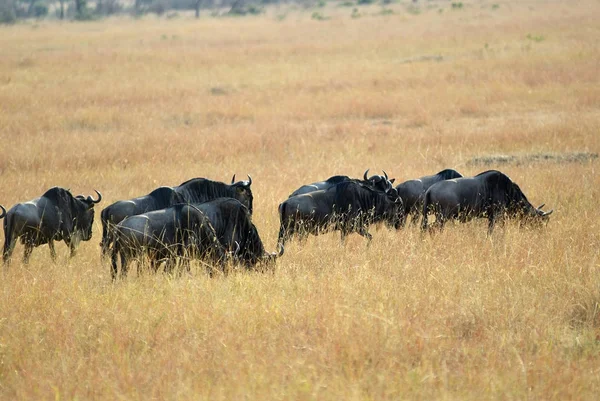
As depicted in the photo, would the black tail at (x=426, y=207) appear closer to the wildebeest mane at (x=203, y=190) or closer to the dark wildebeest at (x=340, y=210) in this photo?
the dark wildebeest at (x=340, y=210)

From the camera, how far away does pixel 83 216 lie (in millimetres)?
8086

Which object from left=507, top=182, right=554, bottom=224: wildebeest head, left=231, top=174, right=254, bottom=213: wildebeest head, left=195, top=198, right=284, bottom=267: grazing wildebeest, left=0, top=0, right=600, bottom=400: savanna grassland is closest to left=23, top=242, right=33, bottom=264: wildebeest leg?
left=0, top=0, right=600, bottom=400: savanna grassland

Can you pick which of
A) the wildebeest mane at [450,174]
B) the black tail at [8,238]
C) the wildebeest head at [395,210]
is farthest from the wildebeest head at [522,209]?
the black tail at [8,238]

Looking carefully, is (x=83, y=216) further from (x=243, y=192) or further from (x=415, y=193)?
(x=415, y=193)

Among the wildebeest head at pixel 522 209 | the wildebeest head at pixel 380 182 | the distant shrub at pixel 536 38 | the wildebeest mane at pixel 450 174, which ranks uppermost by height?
the distant shrub at pixel 536 38

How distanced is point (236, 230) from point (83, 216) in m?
1.92

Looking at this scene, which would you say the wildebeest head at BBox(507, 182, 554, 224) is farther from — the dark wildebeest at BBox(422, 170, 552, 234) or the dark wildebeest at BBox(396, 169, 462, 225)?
the dark wildebeest at BBox(396, 169, 462, 225)

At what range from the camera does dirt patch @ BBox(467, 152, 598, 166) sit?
39.9 ft

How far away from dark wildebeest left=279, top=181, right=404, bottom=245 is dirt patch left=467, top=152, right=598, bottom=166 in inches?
160

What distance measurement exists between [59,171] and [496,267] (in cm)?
Answer: 767

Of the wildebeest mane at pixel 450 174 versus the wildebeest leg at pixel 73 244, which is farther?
the wildebeest mane at pixel 450 174

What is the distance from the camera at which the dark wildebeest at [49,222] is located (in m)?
7.45

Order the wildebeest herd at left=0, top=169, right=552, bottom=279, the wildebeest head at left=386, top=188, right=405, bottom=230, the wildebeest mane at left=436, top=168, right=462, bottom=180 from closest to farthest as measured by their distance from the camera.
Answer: the wildebeest herd at left=0, top=169, right=552, bottom=279 < the wildebeest head at left=386, top=188, right=405, bottom=230 < the wildebeest mane at left=436, top=168, right=462, bottom=180

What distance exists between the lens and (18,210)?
24.5 feet
